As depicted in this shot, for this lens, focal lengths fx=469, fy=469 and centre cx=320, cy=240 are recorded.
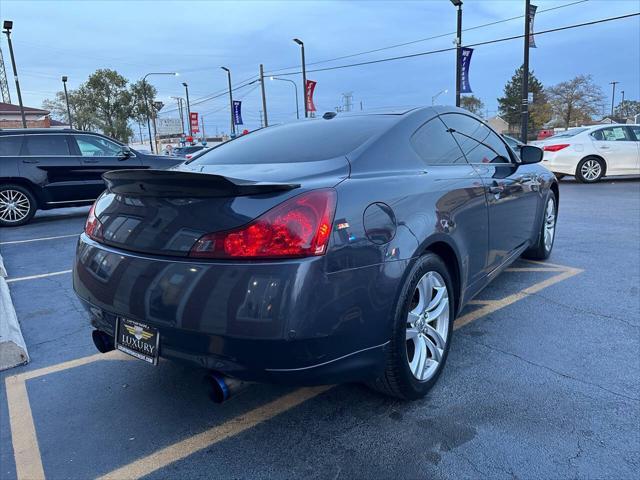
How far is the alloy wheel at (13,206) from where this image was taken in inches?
336

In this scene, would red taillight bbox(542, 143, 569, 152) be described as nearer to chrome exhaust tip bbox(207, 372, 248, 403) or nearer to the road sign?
chrome exhaust tip bbox(207, 372, 248, 403)

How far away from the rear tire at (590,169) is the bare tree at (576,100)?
5734 cm

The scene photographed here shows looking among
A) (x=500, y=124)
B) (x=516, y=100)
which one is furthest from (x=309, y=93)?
(x=500, y=124)

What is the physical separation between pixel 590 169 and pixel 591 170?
4 centimetres

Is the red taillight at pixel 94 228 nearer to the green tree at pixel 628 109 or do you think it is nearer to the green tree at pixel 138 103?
the green tree at pixel 138 103

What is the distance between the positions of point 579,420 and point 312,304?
1520 mm

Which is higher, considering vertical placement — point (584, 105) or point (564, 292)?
point (584, 105)

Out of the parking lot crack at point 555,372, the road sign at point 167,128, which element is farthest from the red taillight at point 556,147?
the road sign at point 167,128

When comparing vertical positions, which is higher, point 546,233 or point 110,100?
point 110,100

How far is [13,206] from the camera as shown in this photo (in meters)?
8.58

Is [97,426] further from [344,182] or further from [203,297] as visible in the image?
[344,182]

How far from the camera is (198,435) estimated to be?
7.56 feet

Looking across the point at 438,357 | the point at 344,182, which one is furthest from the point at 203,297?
the point at 438,357

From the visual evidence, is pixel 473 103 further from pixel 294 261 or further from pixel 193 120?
pixel 294 261
